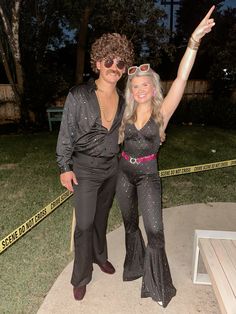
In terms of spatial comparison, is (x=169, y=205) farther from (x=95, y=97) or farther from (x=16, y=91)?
(x=16, y=91)

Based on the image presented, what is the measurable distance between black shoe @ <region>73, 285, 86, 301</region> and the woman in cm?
65

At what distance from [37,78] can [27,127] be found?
193 centimetres

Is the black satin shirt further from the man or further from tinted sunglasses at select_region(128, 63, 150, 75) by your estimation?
tinted sunglasses at select_region(128, 63, 150, 75)

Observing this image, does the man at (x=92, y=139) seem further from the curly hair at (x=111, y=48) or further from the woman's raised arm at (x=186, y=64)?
the woman's raised arm at (x=186, y=64)

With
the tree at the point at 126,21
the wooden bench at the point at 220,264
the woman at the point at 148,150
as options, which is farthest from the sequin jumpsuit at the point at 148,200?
the tree at the point at 126,21

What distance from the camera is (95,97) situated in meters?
2.96

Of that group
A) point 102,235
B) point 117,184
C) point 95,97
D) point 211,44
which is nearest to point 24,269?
point 102,235

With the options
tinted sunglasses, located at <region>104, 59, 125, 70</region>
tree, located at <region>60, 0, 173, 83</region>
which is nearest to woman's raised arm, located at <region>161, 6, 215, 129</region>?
tinted sunglasses, located at <region>104, 59, 125, 70</region>

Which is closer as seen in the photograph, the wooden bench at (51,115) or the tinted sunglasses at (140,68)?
the tinted sunglasses at (140,68)

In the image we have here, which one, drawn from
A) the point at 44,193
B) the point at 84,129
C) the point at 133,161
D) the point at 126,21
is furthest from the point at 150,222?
the point at 126,21

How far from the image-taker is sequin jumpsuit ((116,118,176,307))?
298cm

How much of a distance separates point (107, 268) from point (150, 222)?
1.06 m

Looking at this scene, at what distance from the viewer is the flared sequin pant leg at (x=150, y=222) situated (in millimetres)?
2984

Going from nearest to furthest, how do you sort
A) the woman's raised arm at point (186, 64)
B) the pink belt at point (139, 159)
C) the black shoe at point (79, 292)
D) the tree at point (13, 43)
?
1. the woman's raised arm at point (186, 64)
2. the pink belt at point (139, 159)
3. the black shoe at point (79, 292)
4. the tree at point (13, 43)
